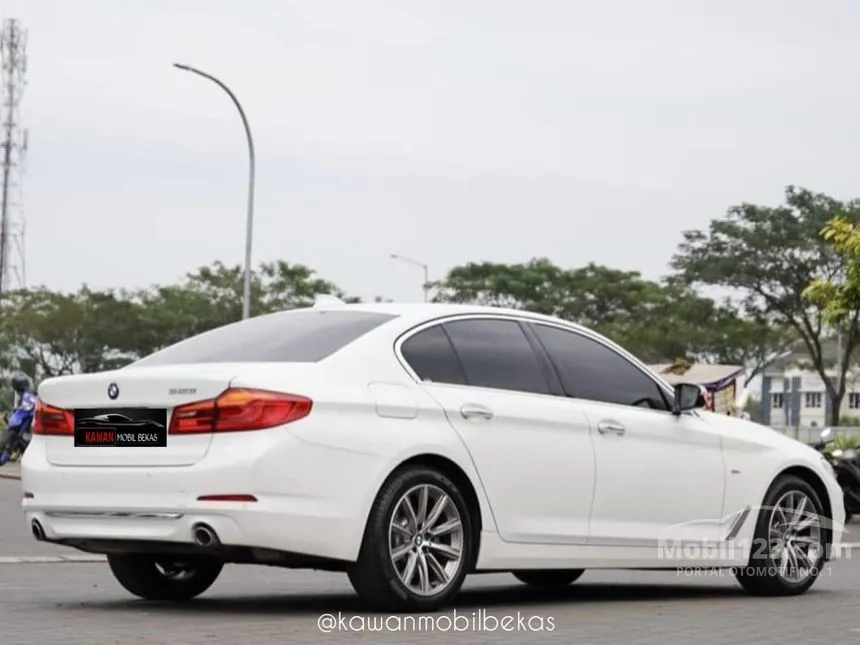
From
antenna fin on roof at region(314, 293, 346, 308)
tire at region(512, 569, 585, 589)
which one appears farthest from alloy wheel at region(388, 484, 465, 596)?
tire at region(512, 569, 585, 589)

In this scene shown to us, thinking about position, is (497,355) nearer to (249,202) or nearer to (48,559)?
(48,559)

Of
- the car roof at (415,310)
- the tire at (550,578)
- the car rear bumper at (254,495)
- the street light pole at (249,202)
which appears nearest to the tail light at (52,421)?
the car rear bumper at (254,495)

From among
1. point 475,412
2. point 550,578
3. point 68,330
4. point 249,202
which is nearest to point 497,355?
point 475,412

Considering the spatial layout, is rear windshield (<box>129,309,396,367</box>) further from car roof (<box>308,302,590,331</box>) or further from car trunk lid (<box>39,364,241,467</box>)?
car trunk lid (<box>39,364,241,467</box>)

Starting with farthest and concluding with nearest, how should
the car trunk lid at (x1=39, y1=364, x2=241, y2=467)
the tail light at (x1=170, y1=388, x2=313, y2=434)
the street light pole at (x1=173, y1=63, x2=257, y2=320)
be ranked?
the street light pole at (x1=173, y1=63, x2=257, y2=320), the car trunk lid at (x1=39, y1=364, x2=241, y2=467), the tail light at (x1=170, y1=388, x2=313, y2=434)

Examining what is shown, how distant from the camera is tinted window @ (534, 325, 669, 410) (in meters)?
10.6

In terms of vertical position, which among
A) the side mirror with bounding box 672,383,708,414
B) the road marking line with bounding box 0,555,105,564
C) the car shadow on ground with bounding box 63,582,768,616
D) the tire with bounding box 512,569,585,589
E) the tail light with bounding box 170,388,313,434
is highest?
the side mirror with bounding box 672,383,708,414

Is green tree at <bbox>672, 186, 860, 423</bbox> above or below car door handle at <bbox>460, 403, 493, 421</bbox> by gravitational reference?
above

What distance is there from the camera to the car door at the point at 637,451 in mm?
10430

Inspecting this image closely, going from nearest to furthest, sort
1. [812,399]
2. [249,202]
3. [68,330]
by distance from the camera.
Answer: [249,202] → [68,330] → [812,399]

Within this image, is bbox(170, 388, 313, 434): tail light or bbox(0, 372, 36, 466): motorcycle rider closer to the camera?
bbox(170, 388, 313, 434): tail light

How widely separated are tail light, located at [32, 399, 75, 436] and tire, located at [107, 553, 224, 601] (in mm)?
861

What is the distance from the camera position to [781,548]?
1137 cm

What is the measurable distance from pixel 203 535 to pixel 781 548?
4019mm
